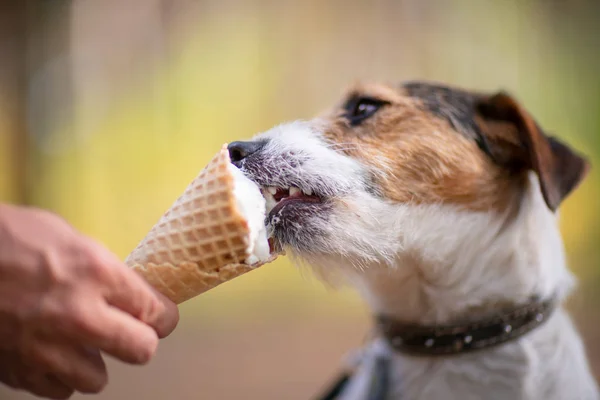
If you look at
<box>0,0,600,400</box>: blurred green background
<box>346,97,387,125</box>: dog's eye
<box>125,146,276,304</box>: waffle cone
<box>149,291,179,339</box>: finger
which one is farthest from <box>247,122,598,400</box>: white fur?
<box>0,0,600,400</box>: blurred green background

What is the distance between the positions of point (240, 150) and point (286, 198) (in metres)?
0.16

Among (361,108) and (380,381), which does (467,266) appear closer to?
(380,381)

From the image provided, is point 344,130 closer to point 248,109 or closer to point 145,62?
point 248,109

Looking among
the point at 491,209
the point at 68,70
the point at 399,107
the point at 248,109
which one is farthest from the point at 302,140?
the point at 68,70

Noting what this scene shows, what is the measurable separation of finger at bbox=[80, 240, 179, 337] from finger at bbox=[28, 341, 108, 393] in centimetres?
12

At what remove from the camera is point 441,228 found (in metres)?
1.35

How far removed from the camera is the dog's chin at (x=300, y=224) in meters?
1.21

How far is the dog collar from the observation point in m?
1.35

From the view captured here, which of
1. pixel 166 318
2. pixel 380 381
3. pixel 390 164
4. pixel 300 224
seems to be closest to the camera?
pixel 166 318

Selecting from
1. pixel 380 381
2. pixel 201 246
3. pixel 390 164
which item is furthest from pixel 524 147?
pixel 201 246

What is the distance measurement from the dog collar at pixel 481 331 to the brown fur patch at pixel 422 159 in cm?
28

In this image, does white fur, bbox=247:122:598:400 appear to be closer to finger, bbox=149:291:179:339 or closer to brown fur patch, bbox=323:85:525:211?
brown fur patch, bbox=323:85:525:211

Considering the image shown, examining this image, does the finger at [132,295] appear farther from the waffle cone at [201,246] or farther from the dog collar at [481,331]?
the dog collar at [481,331]

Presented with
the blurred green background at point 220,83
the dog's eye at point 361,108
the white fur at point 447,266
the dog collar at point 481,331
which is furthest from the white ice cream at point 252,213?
the blurred green background at point 220,83
